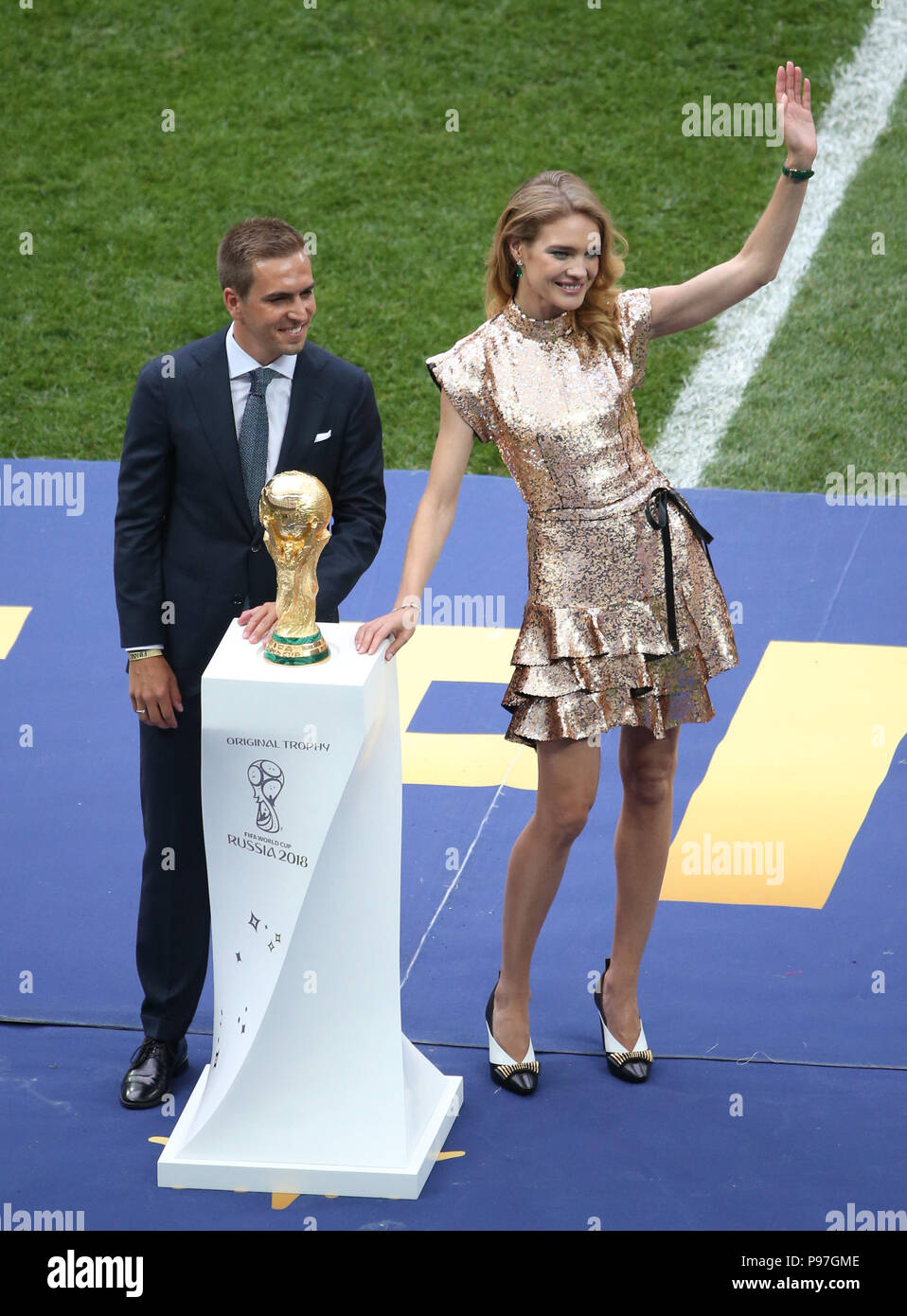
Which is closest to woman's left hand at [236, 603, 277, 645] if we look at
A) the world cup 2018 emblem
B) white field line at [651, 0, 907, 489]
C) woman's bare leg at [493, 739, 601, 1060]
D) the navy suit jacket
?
the navy suit jacket

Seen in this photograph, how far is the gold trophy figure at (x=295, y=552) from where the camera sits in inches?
134

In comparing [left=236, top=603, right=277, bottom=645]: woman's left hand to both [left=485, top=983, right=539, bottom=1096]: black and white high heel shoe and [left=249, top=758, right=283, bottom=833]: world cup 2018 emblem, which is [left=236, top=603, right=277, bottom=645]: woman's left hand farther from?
[left=485, top=983, right=539, bottom=1096]: black and white high heel shoe

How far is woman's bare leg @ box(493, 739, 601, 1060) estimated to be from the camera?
12.7 ft

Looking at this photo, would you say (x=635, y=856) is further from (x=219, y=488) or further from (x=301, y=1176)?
(x=219, y=488)

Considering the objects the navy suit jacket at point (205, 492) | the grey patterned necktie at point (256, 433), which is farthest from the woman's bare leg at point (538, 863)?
the grey patterned necktie at point (256, 433)

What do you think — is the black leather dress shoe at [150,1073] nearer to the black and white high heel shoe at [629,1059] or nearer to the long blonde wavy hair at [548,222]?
the black and white high heel shoe at [629,1059]

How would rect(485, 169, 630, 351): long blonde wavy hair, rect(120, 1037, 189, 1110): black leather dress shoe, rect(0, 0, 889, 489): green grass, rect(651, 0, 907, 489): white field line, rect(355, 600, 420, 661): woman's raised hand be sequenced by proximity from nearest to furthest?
rect(355, 600, 420, 661): woman's raised hand < rect(485, 169, 630, 351): long blonde wavy hair < rect(120, 1037, 189, 1110): black leather dress shoe < rect(651, 0, 907, 489): white field line < rect(0, 0, 889, 489): green grass

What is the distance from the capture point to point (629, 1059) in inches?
162

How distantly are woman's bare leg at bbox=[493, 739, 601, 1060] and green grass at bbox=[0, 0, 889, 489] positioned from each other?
4380 mm

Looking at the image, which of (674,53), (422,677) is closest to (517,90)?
(674,53)

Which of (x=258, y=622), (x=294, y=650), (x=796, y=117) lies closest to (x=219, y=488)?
(x=258, y=622)

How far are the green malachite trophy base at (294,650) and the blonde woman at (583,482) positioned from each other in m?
0.26

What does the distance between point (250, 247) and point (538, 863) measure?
1.47 m
